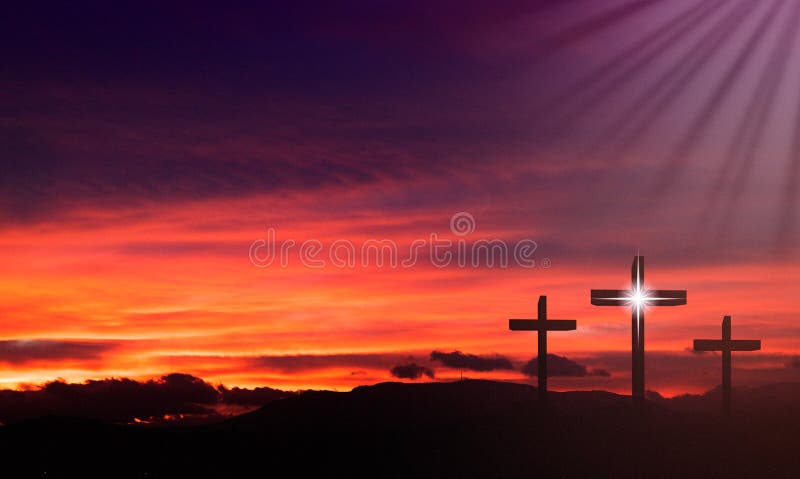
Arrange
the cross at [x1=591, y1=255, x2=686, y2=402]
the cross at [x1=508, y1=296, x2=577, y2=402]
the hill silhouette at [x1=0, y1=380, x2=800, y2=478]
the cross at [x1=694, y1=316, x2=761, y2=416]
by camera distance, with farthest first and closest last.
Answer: the cross at [x1=694, y1=316, x2=761, y2=416] < the cross at [x1=508, y1=296, x2=577, y2=402] < the cross at [x1=591, y1=255, x2=686, y2=402] < the hill silhouette at [x1=0, y1=380, x2=800, y2=478]

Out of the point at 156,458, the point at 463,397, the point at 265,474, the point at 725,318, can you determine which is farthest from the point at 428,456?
the point at 463,397

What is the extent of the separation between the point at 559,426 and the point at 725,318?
10.6 m

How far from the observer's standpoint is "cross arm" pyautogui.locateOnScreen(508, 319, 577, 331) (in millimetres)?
40781

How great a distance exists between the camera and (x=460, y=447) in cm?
3728

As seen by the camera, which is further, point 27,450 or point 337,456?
point 27,450

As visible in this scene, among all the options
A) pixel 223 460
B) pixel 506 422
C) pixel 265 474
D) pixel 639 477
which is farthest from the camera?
pixel 506 422

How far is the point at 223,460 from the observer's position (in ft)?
123

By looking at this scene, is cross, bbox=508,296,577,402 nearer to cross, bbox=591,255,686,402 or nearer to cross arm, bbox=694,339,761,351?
cross, bbox=591,255,686,402

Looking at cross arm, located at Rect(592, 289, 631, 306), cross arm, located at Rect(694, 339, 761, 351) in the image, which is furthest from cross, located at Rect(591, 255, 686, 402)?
cross arm, located at Rect(694, 339, 761, 351)

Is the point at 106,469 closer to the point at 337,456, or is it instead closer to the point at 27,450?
the point at 27,450

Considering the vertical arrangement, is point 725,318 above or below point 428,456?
above

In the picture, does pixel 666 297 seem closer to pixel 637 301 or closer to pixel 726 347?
pixel 637 301

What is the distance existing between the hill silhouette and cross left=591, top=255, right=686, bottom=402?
1.66 metres

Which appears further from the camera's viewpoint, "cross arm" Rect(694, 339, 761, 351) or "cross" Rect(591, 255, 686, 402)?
"cross arm" Rect(694, 339, 761, 351)
